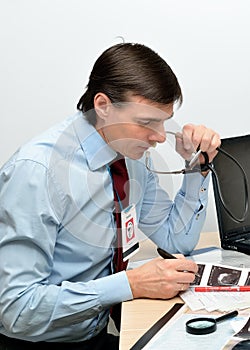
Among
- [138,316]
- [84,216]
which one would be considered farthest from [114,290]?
[84,216]

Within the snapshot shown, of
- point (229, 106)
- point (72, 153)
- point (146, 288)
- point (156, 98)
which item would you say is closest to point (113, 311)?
point (146, 288)

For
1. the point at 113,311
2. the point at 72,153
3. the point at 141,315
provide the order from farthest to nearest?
the point at 113,311 → the point at 72,153 → the point at 141,315

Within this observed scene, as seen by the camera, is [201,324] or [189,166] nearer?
[201,324]

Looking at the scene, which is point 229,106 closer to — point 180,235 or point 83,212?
point 180,235

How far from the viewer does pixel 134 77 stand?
1508mm

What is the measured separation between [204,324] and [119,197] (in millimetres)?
460

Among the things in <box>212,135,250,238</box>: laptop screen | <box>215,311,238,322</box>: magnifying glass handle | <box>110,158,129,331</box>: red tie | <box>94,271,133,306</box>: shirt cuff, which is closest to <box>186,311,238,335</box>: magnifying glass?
<box>215,311,238,322</box>: magnifying glass handle

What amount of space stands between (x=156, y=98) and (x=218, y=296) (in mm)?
497

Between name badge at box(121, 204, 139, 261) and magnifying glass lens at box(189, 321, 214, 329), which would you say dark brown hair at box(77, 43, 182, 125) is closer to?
name badge at box(121, 204, 139, 261)

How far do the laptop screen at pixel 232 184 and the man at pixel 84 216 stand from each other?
319mm

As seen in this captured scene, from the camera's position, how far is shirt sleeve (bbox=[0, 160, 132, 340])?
56.9 inches

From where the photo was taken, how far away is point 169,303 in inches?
58.4

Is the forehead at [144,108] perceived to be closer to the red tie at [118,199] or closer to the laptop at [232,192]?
the red tie at [118,199]

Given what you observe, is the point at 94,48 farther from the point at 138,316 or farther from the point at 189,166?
the point at 138,316
